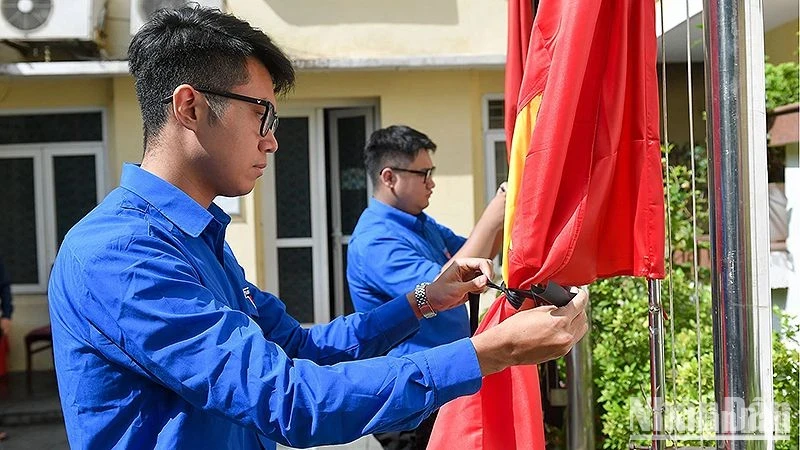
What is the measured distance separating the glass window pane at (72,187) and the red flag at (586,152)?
7372 mm

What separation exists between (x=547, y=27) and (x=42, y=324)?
26.0 feet

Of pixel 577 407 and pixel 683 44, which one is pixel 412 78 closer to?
pixel 683 44

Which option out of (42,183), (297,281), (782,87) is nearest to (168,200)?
(782,87)

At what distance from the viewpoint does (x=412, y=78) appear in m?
8.12

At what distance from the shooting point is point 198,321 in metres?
1.49

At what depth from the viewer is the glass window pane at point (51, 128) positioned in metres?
8.66

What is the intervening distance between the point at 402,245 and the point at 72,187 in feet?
19.3

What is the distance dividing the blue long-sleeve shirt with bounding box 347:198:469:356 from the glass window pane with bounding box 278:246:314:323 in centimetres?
442

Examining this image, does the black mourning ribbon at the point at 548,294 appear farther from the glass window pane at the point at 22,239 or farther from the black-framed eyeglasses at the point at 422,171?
the glass window pane at the point at 22,239

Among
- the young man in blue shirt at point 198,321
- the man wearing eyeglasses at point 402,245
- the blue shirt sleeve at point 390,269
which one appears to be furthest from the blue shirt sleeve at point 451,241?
the young man in blue shirt at point 198,321

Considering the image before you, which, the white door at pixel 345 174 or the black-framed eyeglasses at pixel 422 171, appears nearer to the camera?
the black-framed eyeglasses at pixel 422 171

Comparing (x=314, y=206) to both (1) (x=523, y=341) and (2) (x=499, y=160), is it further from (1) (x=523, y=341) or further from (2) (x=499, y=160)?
(1) (x=523, y=341)

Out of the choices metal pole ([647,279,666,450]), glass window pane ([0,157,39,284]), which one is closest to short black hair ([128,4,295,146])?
metal pole ([647,279,666,450])

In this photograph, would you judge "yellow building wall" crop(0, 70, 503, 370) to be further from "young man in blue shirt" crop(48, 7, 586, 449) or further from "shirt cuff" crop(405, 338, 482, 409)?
"shirt cuff" crop(405, 338, 482, 409)
